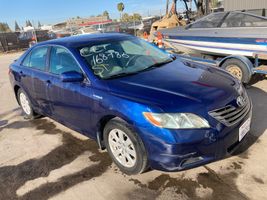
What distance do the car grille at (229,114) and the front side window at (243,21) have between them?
12.5 feet

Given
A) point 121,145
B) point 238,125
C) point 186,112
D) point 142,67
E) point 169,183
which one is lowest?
point 169,183

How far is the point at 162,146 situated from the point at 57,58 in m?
2.26

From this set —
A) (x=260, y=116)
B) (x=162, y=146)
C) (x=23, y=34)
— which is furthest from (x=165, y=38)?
(x=23, y=34)

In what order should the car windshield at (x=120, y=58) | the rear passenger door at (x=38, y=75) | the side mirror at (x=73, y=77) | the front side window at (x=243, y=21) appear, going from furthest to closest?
the front side window at (x=243, y=21), the rear passenger door at (x=38, y=75), the car windshield at (x=120, y=58), the side mirror at (x=73, y=77)

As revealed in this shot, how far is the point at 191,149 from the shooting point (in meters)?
2.78

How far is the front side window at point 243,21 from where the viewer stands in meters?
6.25

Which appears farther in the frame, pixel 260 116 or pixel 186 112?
pixel 260 116

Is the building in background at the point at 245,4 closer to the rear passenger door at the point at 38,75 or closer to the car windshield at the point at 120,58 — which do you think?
the car windshield at the point at 120,58

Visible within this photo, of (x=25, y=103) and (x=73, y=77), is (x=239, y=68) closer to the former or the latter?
(x=73, y=77)

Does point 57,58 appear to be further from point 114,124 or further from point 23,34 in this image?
point 23,34

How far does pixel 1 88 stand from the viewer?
28.6 feet

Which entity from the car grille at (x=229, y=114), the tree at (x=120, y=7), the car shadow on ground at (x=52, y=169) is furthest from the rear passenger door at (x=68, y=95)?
the tree at (x=120, y=7)

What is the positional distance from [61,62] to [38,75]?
70 cm

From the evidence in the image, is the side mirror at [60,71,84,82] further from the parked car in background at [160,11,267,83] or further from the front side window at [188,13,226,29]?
the front side window at [188,13,226,29]
